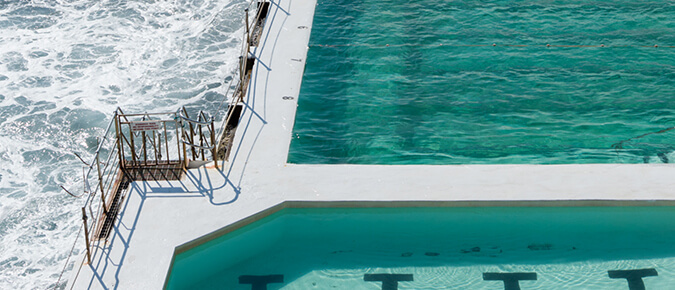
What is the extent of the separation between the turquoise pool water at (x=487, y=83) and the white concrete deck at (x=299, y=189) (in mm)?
956

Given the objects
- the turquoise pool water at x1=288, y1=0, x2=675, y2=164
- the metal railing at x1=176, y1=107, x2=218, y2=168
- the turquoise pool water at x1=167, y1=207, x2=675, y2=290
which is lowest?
the turquoise pool water at x1=167, y1=207, x2=675, y2=290

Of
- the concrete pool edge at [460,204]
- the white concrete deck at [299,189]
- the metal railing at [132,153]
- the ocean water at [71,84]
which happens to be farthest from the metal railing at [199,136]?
the ocean water at [71,84]

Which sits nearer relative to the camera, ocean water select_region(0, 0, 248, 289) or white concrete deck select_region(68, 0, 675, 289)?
white concrete deck select_region(68, 0, 675, 289)

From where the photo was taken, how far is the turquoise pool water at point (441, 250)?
6.38 metres

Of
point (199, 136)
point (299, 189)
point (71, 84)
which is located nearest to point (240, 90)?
point (199, 136)

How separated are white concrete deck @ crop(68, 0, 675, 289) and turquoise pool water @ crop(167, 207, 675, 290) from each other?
151mm

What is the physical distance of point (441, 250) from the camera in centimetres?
677

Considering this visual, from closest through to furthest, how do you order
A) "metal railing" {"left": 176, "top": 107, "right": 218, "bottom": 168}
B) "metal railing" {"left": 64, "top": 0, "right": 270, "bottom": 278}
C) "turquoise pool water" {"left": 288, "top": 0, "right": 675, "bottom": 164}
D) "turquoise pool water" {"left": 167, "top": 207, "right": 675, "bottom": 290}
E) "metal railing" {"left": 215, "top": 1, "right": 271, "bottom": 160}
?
"turquoise pool water" {"left": 167, "top": 207, "right": 675, "bottom": 290}
"metal railing" {"left": 64, "top": 0, "right": 270, "bottom": 278}
"metal railing" {"left": 176, "top": 107, "right": 218, "bottom": 168}
"metal railing" {"left": 215, "top": 1, "right": 271, "bottom": 160}
"turquoise pool water" {"left": 288, "top": 0, "right": 675, "bottom": 164}

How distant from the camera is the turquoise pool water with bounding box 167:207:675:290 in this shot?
6.38 m

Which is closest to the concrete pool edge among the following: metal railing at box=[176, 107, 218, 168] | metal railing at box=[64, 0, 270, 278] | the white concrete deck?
the white concrete deck

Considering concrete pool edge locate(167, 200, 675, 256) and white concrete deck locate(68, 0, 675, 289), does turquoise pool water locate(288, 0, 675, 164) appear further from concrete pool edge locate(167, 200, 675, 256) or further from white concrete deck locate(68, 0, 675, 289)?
concrete pool edge locate(167, 200, 675, 256)

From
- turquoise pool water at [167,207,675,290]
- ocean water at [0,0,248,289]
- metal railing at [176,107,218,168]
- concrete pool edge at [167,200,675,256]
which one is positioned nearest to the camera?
turquoise pool water at [167,207,675,290]

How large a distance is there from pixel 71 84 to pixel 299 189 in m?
6.34

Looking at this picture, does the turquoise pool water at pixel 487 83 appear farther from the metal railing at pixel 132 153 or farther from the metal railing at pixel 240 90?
the metal railing at pixel 132 153
